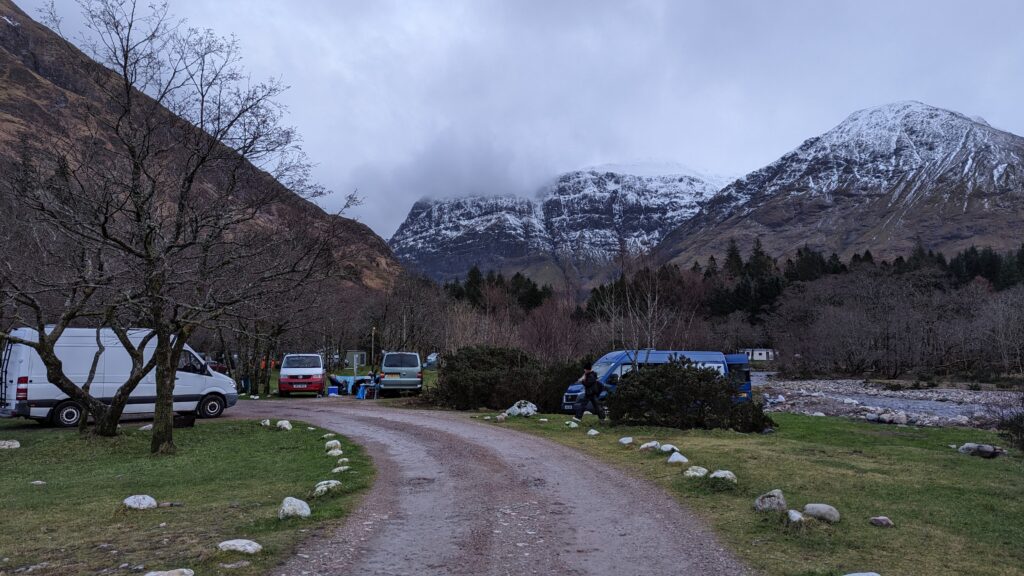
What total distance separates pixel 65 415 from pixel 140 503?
11802mm

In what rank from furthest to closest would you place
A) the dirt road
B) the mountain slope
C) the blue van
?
the blue van → the mountain slope → the dirt road

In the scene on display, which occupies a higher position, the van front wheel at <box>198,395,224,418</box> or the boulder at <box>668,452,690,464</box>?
the van front wheel at <box>198,395,224,418</box>

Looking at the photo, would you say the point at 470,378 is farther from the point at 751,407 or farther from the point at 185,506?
the point at 185,506

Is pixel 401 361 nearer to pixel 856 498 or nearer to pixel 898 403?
pixel 856 498

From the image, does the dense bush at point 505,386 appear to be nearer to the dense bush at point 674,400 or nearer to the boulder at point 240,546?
the dense bush at point 674,400

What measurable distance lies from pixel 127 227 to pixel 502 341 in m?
27.5

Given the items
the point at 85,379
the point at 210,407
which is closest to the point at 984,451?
the point at 210,407

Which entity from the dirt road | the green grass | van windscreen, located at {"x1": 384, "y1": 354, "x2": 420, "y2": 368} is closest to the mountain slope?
the green grass

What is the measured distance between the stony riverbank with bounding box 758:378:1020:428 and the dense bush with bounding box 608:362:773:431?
31.5ft

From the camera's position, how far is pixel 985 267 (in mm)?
84375

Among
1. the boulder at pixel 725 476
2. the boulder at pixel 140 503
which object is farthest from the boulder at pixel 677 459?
the boulder at pixel 140 503

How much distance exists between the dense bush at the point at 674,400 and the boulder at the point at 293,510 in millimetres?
10404

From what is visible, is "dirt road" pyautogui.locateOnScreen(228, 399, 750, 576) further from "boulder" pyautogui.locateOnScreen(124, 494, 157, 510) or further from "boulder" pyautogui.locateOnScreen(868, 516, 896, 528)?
"boulder" pyautogui.locateOnScreen(124, 494, 157, 510)

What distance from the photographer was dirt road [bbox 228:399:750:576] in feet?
18.5
